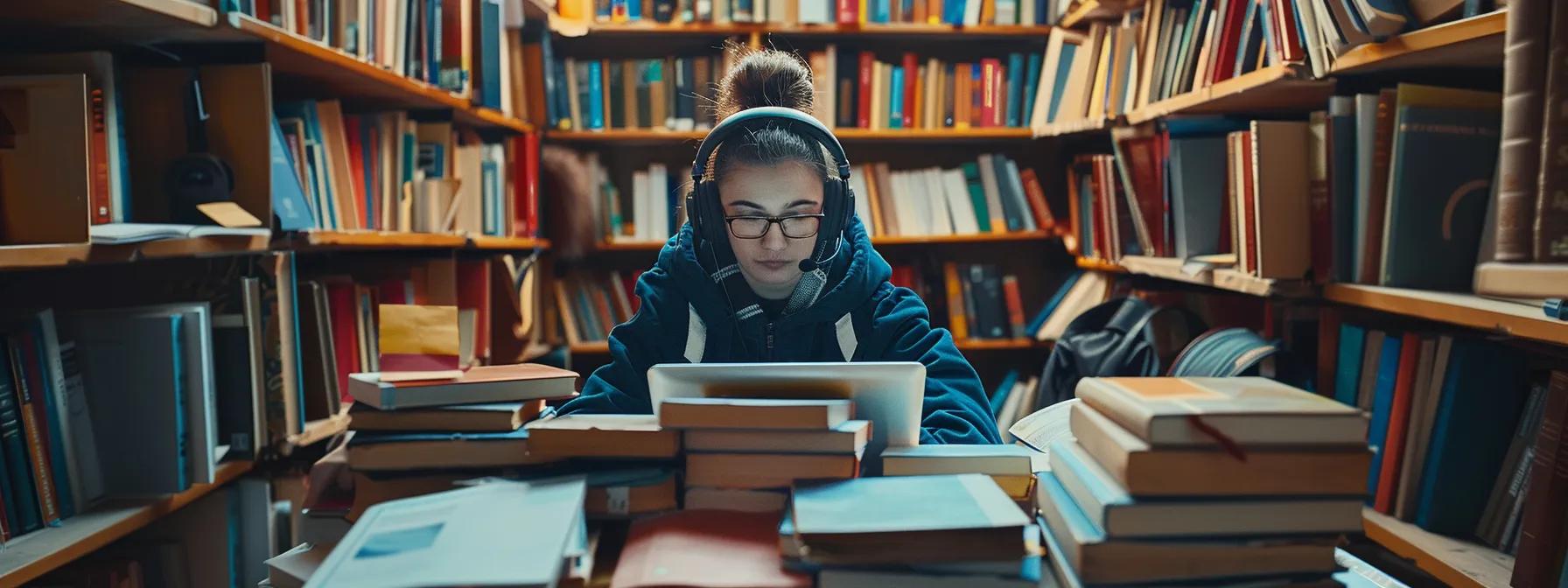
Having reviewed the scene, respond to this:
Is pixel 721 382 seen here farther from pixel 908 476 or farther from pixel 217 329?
pixel 217 329

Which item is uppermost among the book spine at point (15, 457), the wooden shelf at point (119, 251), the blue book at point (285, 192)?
the blue book at point (285, 192)

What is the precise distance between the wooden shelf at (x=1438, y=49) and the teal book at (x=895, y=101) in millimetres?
1887

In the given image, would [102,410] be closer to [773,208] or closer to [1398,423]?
[773,208]

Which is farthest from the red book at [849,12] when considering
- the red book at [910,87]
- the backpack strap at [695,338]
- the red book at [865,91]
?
the backpack strap at [695,338]

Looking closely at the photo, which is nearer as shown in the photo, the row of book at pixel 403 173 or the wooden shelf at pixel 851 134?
the row of book at pixel 403 173

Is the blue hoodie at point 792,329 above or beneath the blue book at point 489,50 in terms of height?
beneath

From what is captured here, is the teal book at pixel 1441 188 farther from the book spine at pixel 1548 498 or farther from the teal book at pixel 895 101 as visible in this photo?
the teal book at pixel 895 101

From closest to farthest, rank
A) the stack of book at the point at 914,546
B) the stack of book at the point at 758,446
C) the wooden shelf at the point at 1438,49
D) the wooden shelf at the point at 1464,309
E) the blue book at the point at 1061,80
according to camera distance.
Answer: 1. the stack of book at the point at 914,546
2. the stack of book at the point at 758,446
3. the wooden shelf at the point at 1464,309
4. the wooden shelf at the point at 1438,49
5. the blue book at the point at 1061,80

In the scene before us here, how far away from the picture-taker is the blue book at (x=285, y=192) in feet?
5.32

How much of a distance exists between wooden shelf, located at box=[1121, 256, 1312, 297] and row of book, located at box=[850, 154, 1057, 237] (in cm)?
87

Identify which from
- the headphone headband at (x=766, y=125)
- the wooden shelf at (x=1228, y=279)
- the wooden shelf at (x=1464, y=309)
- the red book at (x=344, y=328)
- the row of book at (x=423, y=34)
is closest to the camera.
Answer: the wooden shelf at (x=1464, y=309)

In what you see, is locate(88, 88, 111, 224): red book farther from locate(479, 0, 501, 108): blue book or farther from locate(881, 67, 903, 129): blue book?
locate(881, 67, 903, 129): blue book

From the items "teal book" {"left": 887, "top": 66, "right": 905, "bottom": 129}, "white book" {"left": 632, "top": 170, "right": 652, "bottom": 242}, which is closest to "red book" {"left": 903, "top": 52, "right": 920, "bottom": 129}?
"teal book" {"left": 887, "top": 66, "right": 905, "bottom": 129}

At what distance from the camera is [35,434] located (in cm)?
124
